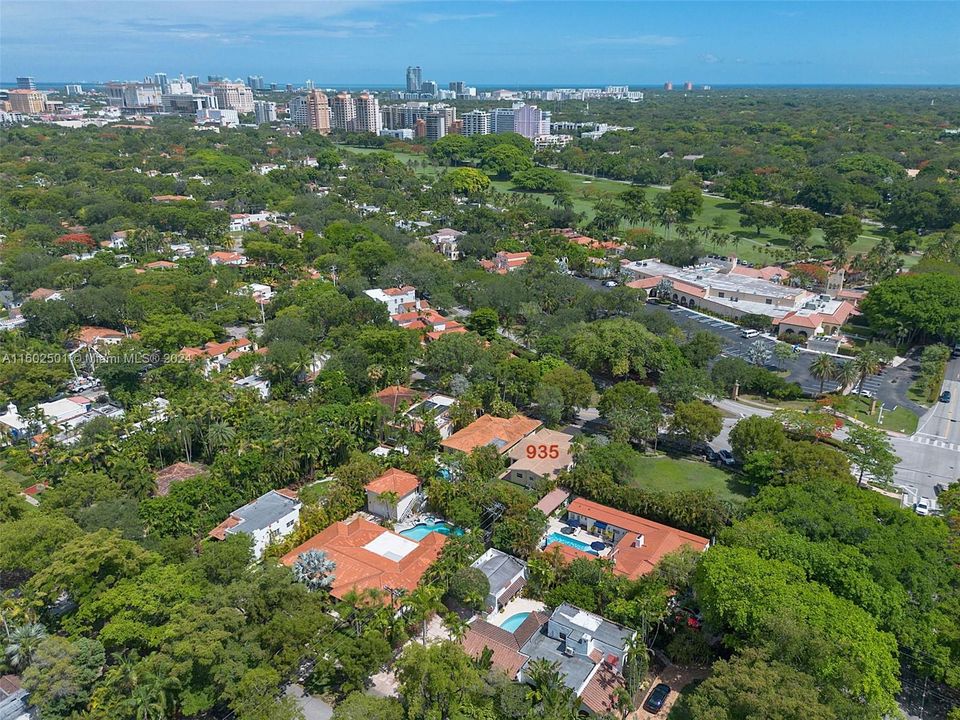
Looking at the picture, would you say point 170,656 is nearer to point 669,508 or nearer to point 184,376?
point 669,508

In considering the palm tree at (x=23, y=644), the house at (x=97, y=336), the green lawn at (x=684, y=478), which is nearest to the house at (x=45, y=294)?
the house at (x=97, y=336)

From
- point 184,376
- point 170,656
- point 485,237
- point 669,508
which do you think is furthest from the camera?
point 485,237

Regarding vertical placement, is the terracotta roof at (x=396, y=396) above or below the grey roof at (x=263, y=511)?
above

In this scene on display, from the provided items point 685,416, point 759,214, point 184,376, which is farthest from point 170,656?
point 759,214

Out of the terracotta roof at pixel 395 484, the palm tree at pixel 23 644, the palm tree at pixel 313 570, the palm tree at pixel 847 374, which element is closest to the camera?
the palm tree at pixel 23 644

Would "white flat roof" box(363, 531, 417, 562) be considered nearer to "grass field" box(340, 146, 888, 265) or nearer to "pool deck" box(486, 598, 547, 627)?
"pool deck" box(486, 598, 547, 627)

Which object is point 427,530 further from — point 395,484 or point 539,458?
point 539,458

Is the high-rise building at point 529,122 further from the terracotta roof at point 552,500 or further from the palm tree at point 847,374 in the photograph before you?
the terracotta roof at point 552,500

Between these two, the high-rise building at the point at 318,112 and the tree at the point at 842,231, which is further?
the high-rise building at the point at 318,112
